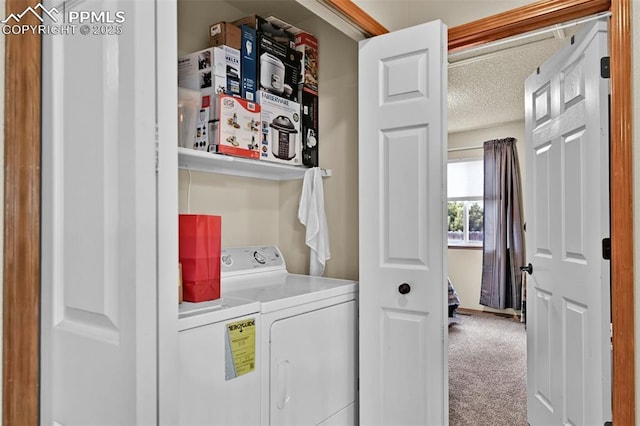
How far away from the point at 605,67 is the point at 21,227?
207cm

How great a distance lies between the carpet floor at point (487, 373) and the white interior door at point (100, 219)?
7.30ft

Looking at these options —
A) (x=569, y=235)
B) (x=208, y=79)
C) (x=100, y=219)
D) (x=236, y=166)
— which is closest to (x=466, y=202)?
(x=569, y=235)

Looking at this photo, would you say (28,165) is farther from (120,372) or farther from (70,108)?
(120,372)

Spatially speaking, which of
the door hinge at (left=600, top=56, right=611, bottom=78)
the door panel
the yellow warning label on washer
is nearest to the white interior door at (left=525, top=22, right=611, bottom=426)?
the door hinge at (left=600, top=56, right=611, bottom=78)

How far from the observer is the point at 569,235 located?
78.8 inches

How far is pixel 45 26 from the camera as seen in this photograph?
1.06m

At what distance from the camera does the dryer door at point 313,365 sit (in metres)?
1.63

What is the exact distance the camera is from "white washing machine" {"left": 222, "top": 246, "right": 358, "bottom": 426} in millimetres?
1606

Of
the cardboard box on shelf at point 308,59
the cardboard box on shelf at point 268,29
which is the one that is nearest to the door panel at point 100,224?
the cardboard box on shelf at point 268,29

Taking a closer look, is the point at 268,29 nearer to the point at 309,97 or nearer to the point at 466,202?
the point at 309,97

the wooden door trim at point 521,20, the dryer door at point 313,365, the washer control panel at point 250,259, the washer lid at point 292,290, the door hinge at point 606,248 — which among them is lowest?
the dryer door at point 313,365

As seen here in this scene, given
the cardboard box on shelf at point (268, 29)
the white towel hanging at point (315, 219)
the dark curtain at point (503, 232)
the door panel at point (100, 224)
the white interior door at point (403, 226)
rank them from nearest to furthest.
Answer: the door panel at point (100, 224)
the white interior door at point (403, 226)
the cardboard box on shelf at point (268, 29)
the white towel hanging at point (315, 219)
the dark curtain at point (503, 232)

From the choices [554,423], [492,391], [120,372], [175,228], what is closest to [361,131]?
[175,228]

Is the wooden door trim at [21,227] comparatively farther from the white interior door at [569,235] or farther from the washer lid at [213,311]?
the white interior door at [569,235]
